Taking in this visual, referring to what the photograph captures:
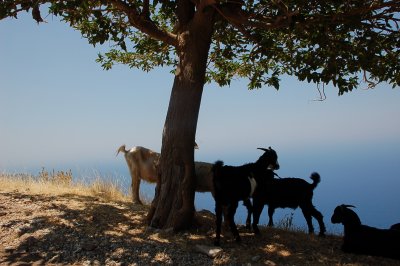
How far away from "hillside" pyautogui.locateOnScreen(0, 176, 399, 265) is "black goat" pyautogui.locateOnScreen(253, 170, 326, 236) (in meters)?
0.48

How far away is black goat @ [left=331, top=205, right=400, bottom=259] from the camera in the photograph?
22.5 feet

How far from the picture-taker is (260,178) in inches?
312

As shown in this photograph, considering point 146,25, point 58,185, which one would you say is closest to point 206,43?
point 146,25

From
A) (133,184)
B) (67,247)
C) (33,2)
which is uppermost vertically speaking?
(33,2)

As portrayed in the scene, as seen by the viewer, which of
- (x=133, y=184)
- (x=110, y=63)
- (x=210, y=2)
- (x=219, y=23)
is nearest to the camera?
(x=210, y=2)

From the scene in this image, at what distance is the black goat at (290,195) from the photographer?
808 centimetres

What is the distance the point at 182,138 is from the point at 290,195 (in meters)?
2.42

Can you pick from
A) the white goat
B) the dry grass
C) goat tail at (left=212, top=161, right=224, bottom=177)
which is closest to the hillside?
goat tail at (left=212, top=161, right=224, bottom=177)

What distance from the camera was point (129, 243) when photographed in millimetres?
6602

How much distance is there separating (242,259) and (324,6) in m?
4.58

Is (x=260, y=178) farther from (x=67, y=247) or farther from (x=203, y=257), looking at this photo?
(x=67, y=247)

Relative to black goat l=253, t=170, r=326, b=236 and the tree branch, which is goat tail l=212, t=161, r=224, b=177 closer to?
black goat l=253, t=170, r=326, b=236

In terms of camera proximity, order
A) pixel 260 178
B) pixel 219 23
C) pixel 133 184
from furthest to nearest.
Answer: pixel 133 184 < pixel 219 23 < pixel 260 178

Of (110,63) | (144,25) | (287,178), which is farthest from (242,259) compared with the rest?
(110,63)
